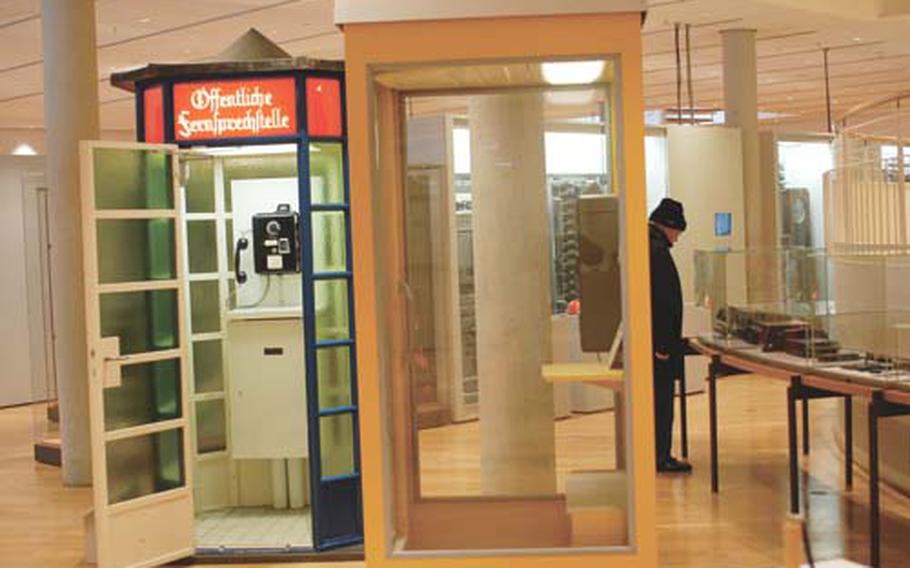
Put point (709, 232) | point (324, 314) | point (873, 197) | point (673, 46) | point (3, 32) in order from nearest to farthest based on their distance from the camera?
point (324, 314), point (873, 197), point (3, 32), point (709, 232), point (673, 46)

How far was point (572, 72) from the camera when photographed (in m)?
5.16

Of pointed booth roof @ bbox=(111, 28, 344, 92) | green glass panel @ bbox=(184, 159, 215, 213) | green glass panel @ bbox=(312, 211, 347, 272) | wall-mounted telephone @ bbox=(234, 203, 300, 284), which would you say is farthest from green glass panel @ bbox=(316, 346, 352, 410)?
pointed booth roof @ bbox=(111, 28, 344, 92)

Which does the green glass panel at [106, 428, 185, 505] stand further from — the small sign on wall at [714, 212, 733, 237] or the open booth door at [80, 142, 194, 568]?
the small sign on wall at [714, 212, 733, 237]

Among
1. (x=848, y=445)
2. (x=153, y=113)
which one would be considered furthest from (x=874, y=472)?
(x=153, y=113)

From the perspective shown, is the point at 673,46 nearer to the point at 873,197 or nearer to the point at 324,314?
the point at 873,197

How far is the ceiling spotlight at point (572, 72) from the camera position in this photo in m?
5.04

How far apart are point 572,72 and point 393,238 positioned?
3.15 ft

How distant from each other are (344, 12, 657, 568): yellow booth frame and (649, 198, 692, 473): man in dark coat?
11.6ft

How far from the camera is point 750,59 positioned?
534 inches

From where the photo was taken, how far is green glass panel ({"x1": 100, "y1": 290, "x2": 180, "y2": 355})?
6.58 metres

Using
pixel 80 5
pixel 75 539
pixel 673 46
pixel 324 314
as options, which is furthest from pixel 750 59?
pixel 75 539

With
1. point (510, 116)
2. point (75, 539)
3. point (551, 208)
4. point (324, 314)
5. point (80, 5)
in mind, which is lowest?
point (75, 539)

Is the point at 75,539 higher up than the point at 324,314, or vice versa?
the point at 324,314

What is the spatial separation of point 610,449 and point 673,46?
992cm
